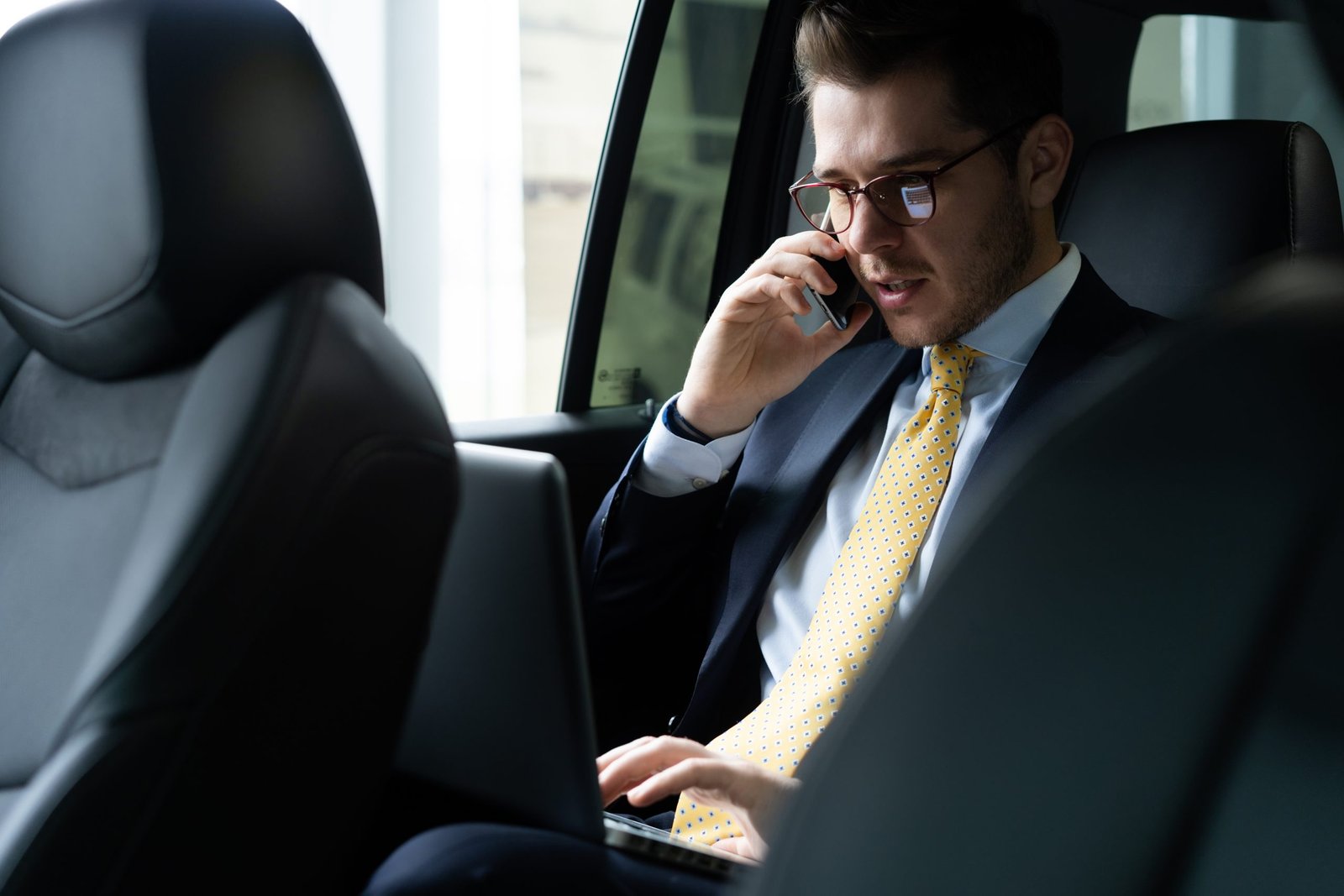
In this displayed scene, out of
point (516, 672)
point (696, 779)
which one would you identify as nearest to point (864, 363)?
point (696, 779)

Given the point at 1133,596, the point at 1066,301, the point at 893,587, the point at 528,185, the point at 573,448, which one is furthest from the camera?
the point at 528,185

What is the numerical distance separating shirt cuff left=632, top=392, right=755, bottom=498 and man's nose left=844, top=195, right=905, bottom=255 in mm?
341

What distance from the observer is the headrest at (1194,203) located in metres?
1.56

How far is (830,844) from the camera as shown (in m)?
0.32

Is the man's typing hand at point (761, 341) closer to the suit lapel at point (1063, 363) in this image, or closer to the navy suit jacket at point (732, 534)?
the navy suit jacket at point (732, 534)

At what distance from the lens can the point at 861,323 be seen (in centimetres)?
167

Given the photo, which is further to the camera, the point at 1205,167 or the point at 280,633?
the point at 1205,167

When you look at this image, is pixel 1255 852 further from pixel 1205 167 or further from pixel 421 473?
pixel 1205 167

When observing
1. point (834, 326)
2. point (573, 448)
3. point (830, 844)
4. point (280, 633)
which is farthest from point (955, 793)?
point (573, 448)

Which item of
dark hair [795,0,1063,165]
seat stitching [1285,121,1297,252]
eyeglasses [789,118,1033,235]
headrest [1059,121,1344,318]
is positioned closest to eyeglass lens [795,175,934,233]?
eyeglasses [789,118,1033,235]

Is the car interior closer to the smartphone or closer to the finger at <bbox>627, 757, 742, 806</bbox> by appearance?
the finger at <bbox>627, 757, 742, 806</bbox>

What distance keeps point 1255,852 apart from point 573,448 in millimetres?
1967

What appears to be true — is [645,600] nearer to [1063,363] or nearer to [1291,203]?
[1063,363]

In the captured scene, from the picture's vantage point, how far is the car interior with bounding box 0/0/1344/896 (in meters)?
0.30
